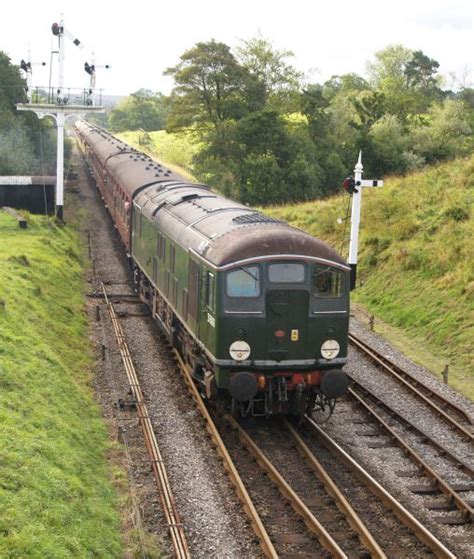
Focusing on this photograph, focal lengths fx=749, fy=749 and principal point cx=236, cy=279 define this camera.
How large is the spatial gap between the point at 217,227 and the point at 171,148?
62.3 meters

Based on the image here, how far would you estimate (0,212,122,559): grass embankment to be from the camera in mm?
9156

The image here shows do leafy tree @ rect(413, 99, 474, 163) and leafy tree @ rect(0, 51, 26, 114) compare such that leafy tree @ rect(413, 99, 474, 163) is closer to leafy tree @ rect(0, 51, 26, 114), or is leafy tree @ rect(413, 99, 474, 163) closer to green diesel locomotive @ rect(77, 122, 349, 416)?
leafy tree @ rect(0, 51, 26, 114)

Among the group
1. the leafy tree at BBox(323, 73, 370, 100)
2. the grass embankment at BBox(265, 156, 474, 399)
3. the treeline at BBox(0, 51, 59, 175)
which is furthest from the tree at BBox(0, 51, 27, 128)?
the leafy tree at BBox(323, 73, 370, 100)

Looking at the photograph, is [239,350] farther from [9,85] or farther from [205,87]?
[205,87]

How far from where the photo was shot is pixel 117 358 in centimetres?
1833

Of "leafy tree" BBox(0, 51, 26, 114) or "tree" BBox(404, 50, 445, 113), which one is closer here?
"leafy tree" BBox(0, 51, 26, 114)

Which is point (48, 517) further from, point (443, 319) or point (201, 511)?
point (443, 319)

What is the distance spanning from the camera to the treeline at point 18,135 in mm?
41250

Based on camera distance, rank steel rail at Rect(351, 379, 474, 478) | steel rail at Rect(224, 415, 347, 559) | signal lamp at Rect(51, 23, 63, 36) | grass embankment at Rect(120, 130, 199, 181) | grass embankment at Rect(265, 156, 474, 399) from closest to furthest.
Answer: steel rail at Rect(224, 415, 347, 559), steel rail at Rect(351, 379, 474, 478), grass embankment at Rect(265, 156, 474, 399), signal lamp at Rect(51, 23, 63, 36), grass embankment at Rect(120, 130, 199, 181)

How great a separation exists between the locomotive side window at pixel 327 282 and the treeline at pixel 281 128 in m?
32.9

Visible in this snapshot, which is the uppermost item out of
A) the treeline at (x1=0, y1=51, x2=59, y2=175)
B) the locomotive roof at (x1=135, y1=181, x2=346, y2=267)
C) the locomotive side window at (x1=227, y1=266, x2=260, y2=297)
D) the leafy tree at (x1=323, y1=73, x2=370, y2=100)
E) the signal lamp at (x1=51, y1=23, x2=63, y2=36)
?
the leafy tree at (x1=323, y1=73, x2=370, y2=100)

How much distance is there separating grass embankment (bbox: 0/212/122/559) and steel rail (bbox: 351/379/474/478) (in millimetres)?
5850

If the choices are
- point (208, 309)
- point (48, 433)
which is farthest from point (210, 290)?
point (48, 433)

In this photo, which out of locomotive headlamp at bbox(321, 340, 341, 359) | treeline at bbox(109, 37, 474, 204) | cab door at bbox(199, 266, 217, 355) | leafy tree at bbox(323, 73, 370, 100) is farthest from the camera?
leafy tree at bbox(323, 73, 370, 100)
